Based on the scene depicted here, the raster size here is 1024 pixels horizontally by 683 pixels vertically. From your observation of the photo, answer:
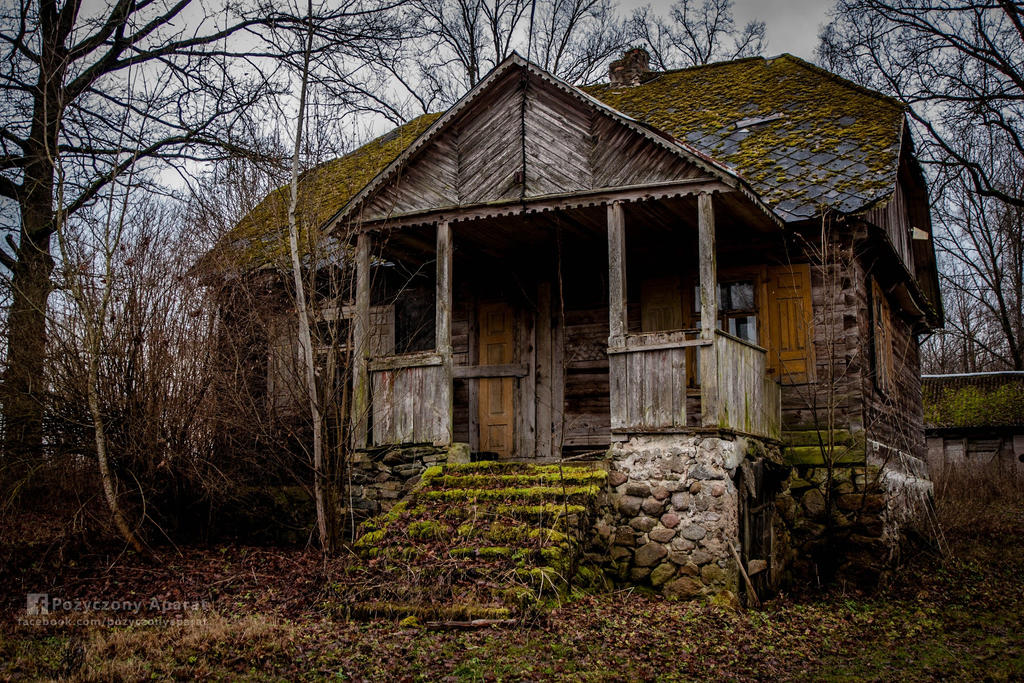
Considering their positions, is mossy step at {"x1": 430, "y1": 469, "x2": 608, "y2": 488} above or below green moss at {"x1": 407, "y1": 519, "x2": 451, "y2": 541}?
above

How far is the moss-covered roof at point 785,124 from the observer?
11906mm

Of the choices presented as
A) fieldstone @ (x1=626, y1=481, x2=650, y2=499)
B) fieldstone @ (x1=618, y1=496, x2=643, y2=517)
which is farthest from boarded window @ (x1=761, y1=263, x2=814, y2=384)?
fieldstone @ (x1=618, y1=496, x2=643, y2=517)

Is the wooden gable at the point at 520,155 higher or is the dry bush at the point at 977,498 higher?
the wooden gable at the point at 520,155

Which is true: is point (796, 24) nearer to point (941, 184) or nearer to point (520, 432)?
point (941, 184)

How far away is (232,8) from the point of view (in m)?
15.9

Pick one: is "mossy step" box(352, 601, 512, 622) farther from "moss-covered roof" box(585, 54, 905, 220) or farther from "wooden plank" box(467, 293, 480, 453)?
"moss-covered roof" box(585, 54, 905, 220)

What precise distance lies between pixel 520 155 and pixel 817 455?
18.2ft

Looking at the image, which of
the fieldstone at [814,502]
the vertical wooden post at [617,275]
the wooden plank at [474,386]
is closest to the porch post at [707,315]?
the vertical wooden post at [617,275]

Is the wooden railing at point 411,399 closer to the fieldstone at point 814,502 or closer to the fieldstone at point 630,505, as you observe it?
the fieldstone at point 630,505

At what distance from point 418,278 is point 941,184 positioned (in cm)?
1453

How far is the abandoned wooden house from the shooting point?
1011cm

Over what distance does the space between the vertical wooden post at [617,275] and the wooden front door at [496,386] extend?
3343mm

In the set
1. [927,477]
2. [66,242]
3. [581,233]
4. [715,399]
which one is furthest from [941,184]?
[66,242]

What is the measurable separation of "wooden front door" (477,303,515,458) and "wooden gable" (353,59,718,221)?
8.78 ft
